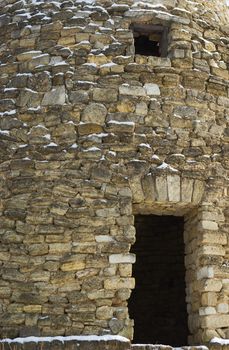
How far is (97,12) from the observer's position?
675 centimetres

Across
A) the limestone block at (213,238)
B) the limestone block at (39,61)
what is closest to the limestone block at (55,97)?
the limestone block at (39,61)

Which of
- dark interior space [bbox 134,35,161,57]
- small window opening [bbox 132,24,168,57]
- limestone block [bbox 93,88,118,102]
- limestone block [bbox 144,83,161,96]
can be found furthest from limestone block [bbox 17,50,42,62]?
dark interior space [bbox 134,35,161,57]

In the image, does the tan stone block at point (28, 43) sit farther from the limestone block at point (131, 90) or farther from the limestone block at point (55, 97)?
the limestone block at point (131, 90)

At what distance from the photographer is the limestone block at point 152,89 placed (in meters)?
6.43

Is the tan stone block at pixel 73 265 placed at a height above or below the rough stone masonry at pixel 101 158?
below

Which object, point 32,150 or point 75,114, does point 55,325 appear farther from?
point 75,114

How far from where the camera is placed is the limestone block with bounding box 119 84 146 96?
6359 millimetres

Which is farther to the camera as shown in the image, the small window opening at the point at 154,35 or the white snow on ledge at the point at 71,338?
the small window opening at the point at 154,35

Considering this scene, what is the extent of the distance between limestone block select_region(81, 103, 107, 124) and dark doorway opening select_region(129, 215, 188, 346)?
3015 mm

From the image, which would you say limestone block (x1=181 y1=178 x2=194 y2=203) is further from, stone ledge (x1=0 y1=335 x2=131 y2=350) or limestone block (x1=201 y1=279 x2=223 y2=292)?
stone ledge (x1=0 y1=335 x2=131 y2=350)

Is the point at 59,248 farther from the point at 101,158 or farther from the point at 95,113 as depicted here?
the point at 95,113

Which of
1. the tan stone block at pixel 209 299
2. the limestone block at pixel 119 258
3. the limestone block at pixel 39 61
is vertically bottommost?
the tan stone block at pixel 209 299

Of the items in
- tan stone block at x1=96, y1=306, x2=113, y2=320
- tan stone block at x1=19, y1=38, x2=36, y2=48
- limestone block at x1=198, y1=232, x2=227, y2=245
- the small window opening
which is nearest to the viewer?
tan stone block at x1=96, y1=306, x2=113, y2=320

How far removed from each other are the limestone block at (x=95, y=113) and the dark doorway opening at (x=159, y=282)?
3015 millimetres
